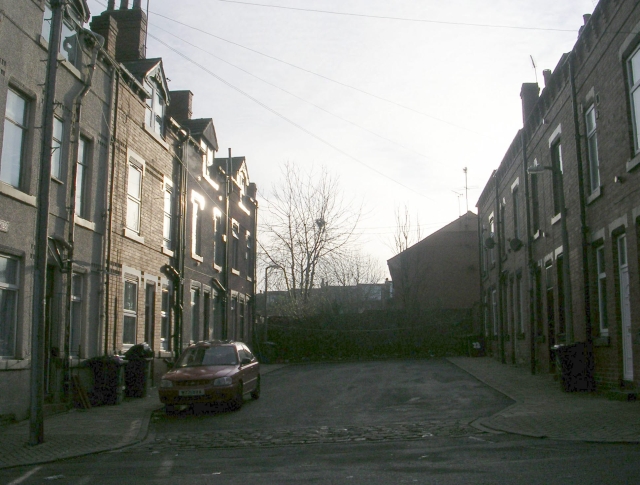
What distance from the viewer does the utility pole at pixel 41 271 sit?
414 inches

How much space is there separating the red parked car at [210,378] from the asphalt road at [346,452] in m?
0.39

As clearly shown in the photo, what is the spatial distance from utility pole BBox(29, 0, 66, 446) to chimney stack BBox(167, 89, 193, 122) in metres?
17.1

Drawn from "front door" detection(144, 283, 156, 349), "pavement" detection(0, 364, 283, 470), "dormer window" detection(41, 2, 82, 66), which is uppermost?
"dormer window" detection(41, 2, 82, 66)

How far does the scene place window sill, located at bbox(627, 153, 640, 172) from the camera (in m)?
13.1

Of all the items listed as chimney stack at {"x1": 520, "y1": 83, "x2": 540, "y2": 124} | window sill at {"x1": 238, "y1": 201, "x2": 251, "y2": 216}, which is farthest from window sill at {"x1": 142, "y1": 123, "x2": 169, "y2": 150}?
chimney stack at {"x1": 520, "y1": 83, "x2": 540, "y2": 124}

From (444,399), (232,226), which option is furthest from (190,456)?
(232,226)

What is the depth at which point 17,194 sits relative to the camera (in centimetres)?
1366

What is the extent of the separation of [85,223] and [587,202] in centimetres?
1166

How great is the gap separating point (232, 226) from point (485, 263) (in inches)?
522

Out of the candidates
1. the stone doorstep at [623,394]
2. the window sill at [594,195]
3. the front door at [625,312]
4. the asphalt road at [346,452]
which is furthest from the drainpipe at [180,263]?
the front door at [625,312]

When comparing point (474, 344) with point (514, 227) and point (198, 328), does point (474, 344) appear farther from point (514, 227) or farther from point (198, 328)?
point (198, 328)

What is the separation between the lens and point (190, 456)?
966cm

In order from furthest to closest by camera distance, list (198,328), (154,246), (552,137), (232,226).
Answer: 1. (232,226)
2. (198,328)
3. (154,246)
4. (552,137)

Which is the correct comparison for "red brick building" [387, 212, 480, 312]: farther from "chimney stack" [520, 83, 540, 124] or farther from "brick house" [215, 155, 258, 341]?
"chimney stack" [520, 83, 540, 124]
